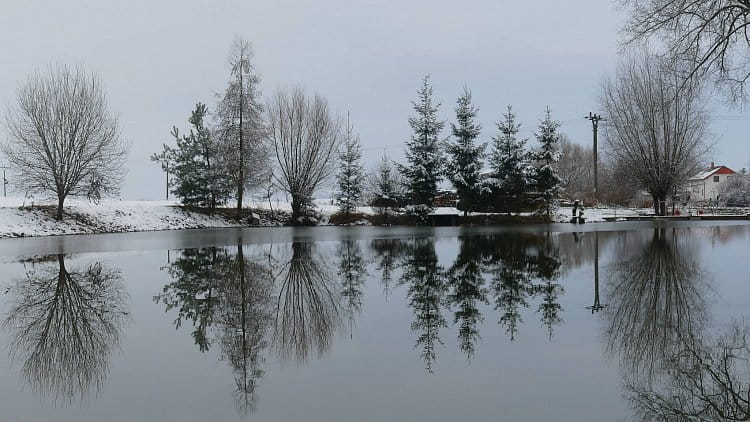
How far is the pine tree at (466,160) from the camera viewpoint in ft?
136

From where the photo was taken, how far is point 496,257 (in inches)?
634

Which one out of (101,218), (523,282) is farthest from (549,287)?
(101,218)

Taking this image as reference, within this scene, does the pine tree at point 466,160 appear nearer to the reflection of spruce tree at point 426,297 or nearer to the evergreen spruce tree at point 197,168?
the evergreen spruce tree at point 197,168

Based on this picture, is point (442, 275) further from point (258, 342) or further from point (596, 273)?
point (258, 342)

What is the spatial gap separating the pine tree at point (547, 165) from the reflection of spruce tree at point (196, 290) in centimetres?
3039

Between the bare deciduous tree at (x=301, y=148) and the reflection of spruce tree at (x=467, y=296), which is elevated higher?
the bare deciduous tree at (x=301, y=148)

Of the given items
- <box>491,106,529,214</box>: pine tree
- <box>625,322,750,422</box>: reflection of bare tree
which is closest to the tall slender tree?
<box>491,106,529,214</box>: pine tree

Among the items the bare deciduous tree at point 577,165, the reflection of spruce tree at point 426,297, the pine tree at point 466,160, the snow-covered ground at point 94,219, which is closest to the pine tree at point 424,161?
the pine tree at point 466,160

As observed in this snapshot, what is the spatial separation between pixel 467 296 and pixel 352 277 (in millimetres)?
3329

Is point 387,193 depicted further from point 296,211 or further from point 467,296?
point 467,296

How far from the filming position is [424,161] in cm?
4234

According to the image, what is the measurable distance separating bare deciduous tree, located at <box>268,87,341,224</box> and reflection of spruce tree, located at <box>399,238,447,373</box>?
26.0 m

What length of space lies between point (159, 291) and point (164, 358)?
15.4 ft

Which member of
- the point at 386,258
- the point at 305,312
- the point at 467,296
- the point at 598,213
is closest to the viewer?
the point at 305,312
